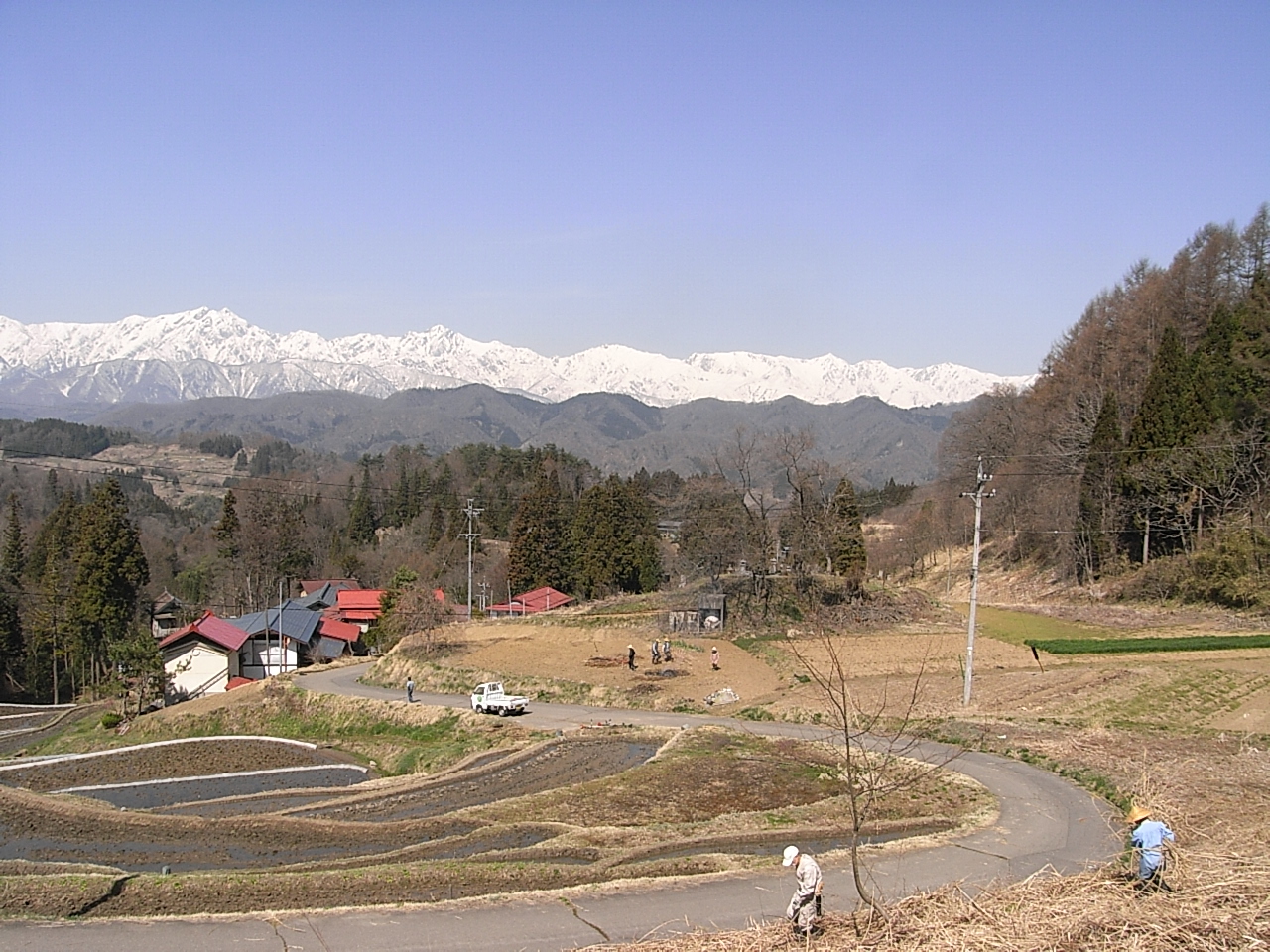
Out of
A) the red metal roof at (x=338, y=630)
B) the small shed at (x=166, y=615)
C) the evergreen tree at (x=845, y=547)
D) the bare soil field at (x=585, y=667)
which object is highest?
the evergreen tree at (x=845, y=547)

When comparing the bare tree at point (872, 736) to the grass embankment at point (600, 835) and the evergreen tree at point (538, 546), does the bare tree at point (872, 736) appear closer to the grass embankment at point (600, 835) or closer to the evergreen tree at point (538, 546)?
the grass embankment at point (600, 835)

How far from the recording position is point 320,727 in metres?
35.1

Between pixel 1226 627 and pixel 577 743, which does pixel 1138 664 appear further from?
pixel 577 743

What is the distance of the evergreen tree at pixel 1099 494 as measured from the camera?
5103cm

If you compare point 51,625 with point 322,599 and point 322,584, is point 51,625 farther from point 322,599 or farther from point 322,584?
point 322,584

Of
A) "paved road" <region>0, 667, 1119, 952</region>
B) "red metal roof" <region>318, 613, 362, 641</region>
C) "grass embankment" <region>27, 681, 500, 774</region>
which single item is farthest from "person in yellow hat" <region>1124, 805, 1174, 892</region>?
"red metal roof" <region>318, 613, 362, 641</region>

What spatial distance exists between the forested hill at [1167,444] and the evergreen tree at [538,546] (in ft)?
100

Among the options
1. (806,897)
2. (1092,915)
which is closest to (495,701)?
(806,897)

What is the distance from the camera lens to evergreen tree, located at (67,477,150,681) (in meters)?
53.2

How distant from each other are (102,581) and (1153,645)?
5330cm

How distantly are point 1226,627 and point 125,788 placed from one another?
41006 millimetres

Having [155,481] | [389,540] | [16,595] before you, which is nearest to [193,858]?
[16,595]

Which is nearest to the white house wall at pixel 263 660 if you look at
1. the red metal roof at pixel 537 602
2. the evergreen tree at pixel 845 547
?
the red metal roof at pixel 537 602

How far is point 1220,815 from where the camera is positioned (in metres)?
15.2
